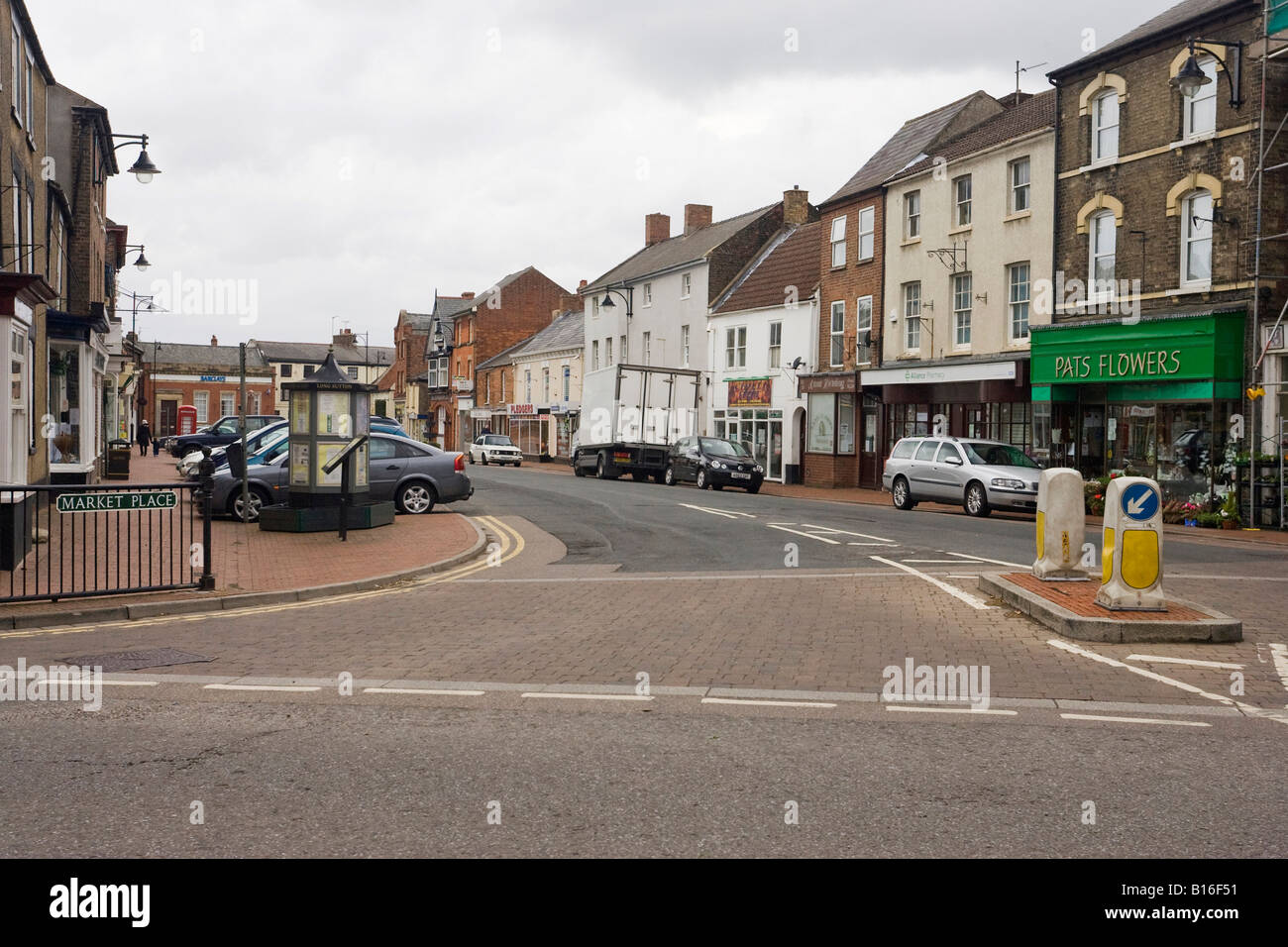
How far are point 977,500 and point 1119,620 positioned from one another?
15083 millimetres

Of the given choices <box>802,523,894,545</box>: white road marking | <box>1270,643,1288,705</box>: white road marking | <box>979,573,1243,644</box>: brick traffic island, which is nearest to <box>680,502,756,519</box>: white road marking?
<box>802,523,894,545</box>: white road marking

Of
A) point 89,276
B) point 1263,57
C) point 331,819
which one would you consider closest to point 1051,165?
point 1263,57

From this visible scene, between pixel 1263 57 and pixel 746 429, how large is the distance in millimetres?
24244

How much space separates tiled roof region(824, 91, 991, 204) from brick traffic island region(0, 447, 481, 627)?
21522 millimetres

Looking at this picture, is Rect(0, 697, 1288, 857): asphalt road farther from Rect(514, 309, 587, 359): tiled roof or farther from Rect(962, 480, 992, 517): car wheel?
Rect(514, 309, 587, 359): tiled roof

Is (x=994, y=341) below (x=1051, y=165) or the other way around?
below

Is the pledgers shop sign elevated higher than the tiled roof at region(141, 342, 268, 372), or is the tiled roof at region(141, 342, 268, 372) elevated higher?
the tiled roof at region(141, 342, 268, 372)

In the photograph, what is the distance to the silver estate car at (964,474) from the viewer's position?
23.8 m

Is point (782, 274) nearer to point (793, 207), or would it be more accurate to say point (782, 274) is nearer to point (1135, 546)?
point (793, 207)

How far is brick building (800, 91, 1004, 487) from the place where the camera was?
36250mm

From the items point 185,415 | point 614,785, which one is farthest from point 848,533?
point 185,415

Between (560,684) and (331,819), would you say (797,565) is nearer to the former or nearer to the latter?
(560,684)

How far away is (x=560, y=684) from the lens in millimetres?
7883

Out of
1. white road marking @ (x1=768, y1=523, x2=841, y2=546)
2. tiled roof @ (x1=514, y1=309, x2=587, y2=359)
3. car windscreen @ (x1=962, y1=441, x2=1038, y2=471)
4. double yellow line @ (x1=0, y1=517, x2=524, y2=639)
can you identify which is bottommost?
double yellow line @ (x1=0, y1=517, x2=524, y2=639)
